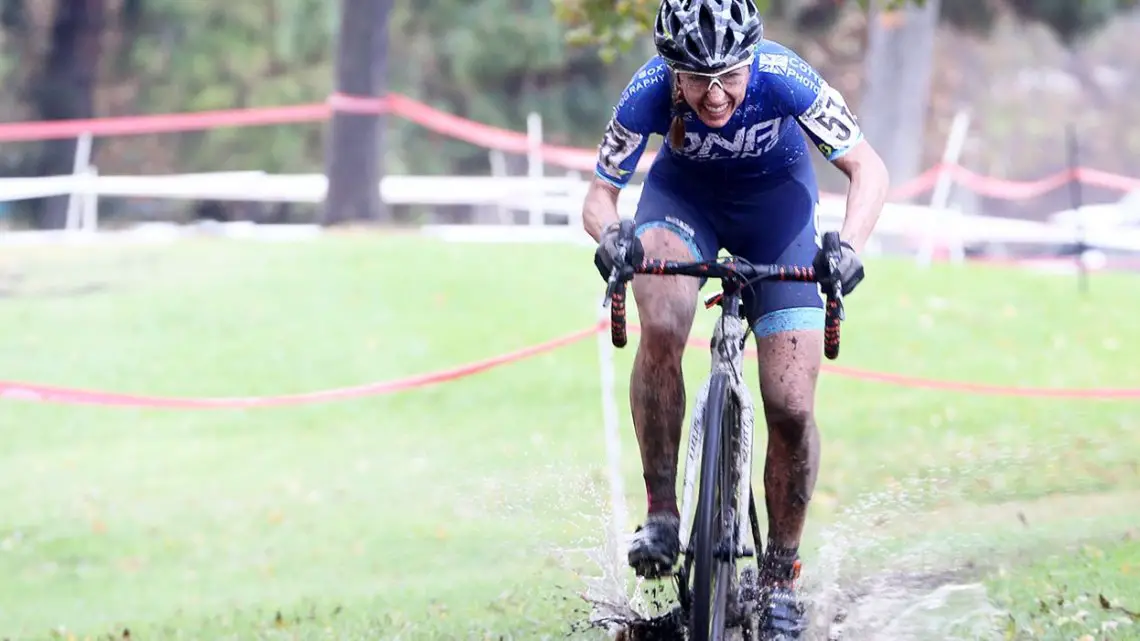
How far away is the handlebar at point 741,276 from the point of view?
481cm

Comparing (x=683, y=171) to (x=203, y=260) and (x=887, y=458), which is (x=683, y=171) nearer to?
(x=887, y=458)

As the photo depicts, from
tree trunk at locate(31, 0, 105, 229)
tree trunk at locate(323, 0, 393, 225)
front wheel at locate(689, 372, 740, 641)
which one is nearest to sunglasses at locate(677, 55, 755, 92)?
front wheel at locate(689, 372, 740, 641)

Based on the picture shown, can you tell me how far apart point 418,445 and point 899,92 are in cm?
1540

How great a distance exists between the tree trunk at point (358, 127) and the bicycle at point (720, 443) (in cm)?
1589

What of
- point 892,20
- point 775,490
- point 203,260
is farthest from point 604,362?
point 892,20

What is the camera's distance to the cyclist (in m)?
5.13

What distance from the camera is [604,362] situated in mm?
7961

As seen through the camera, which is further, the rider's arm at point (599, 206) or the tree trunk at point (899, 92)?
the tree trunk at point (899, 92)

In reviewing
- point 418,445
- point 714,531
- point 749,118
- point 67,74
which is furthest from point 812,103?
point 67,74

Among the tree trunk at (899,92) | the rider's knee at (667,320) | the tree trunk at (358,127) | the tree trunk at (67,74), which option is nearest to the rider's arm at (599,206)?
the rider's knee at (667,320)

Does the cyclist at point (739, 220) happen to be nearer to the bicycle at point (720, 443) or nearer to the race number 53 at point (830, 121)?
the race number 53 at point (830, 121)

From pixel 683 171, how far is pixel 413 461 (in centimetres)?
621

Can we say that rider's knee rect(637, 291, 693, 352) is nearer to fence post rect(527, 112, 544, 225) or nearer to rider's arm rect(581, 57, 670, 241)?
rider's arm rect(581, 57, 670, 241)

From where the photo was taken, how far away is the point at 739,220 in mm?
5672
